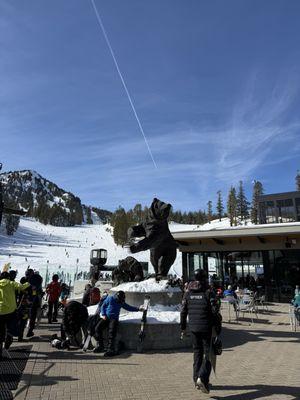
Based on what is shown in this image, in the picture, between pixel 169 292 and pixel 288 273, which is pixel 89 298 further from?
pixel 288 273

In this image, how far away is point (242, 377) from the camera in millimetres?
6246

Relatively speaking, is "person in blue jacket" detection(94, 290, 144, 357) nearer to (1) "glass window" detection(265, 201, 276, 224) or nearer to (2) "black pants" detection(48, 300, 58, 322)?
(2) "black pants" detection(48, 300, 58, 322)

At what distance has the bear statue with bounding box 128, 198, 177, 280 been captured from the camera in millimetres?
10977

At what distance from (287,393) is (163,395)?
69.6 inches

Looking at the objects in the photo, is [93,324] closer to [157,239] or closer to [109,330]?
[109,330]

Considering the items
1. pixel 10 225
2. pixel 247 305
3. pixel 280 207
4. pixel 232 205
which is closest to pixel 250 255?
pixel 247 305

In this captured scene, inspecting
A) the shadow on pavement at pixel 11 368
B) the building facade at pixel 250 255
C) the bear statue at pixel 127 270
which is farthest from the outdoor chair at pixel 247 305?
the shadow on pavement at pixel 11 368

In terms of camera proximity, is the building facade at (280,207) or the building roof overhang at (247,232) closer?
the building roof overhang at (247,232)

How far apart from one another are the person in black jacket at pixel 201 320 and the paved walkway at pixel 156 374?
1.30ft

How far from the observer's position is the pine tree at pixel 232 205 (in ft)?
385

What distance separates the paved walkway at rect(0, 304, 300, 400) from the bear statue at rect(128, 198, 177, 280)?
289cm

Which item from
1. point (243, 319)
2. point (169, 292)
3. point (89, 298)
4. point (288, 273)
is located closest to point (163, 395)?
point (169, 292)

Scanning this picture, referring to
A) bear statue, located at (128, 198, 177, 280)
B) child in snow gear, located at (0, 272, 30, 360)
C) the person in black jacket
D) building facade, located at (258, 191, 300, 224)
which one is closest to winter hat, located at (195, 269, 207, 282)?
the person in black jacket

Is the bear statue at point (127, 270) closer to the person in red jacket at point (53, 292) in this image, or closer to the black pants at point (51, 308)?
the black pants at point (51, 308)
